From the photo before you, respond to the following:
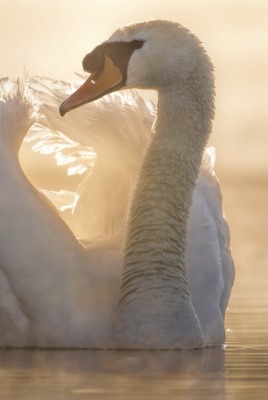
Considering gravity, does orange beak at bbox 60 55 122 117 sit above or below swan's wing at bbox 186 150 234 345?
above

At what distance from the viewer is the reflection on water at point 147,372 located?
31.6 feet

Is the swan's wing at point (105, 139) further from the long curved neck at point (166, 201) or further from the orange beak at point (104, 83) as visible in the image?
the orange beak at point (104, 83)

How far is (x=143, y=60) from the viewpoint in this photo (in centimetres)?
1206

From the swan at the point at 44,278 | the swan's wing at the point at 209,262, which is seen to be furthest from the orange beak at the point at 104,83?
the swan's wing at the point at 209,262

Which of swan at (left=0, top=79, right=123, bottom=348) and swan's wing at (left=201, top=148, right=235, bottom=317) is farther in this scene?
swan's wing at (left=201, top=148, right=235, bottom=317)

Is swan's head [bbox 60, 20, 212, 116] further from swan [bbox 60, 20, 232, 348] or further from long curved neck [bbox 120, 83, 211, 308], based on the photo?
long curved neck [bbox 120, 83, 211, 308]

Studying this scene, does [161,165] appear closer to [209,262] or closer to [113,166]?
[209,262]

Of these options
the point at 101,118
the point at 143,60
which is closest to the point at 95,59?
the point at 143,60

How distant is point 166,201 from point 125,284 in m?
0.70

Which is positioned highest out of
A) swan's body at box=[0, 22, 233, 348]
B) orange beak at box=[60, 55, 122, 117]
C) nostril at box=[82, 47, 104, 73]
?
nostril at box=[82, 47, 104, 73]

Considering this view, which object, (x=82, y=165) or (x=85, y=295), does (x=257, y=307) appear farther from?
(x=85, y=295)

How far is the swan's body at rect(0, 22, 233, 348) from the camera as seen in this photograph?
A: 11.7 m

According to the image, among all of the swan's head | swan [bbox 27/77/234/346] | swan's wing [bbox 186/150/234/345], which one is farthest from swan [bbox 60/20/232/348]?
swan [bbox 27/77/234/346]

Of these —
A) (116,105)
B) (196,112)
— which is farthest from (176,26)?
(116,105)
